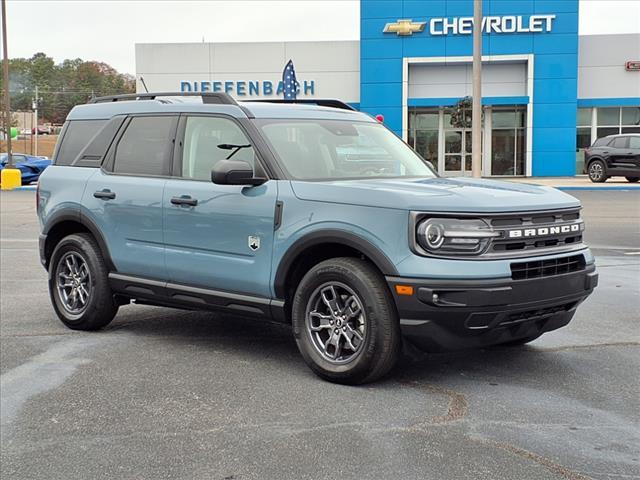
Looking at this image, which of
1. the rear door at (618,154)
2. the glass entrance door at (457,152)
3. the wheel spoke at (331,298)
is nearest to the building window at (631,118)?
the glass entrance door at (457,152)

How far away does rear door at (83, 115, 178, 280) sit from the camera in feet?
20.0

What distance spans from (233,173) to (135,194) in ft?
4.22

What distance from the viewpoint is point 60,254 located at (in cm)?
690

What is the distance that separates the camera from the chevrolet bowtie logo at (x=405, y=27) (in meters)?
37.7

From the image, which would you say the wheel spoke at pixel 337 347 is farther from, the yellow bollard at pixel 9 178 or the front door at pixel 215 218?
the yellow bollard at pixel 9 178

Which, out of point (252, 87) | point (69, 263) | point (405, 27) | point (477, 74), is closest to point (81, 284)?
point (69, 263)

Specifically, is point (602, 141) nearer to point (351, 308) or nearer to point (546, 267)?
point (546, 267)

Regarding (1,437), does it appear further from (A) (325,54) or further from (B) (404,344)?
(A) (325,54)

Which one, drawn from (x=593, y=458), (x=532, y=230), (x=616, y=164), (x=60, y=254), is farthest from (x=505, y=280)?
(x=616, y=164)

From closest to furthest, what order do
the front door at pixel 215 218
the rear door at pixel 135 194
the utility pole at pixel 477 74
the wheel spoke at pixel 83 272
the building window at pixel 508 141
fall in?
the front door at pixel 215 218 < the rear door at pixel 135 194 < the wheel spoke at pixel 83 272 < the utility pole at pixel 477 74 < the building window at pixel 508 141

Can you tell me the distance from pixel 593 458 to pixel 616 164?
26455 millimetres

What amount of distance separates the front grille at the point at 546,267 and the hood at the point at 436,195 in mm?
342

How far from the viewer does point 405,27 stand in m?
37.8

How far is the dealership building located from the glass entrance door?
0.05m
